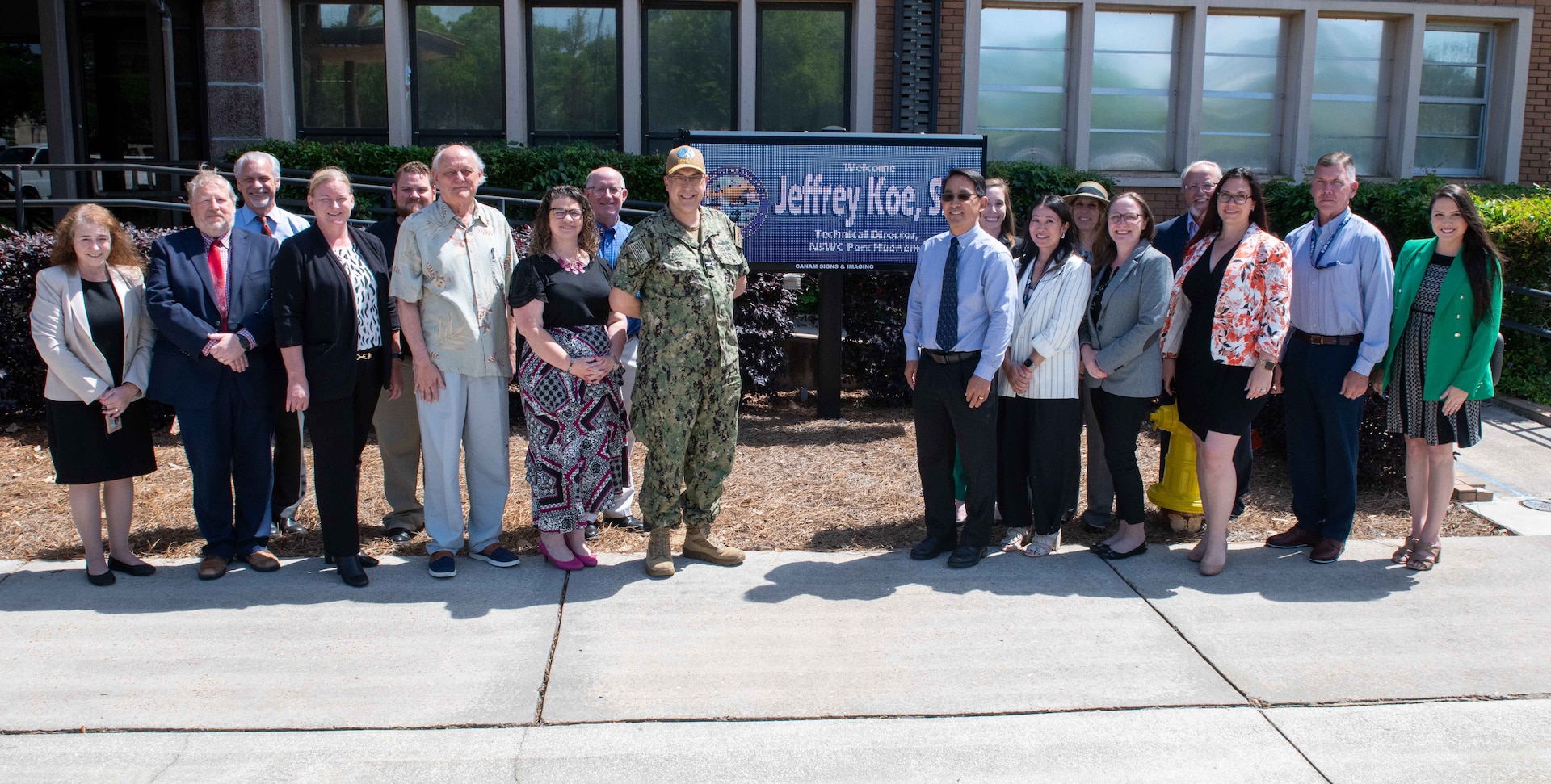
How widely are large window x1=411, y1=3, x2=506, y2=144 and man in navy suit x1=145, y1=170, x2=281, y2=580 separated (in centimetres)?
758

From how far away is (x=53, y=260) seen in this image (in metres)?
4.58

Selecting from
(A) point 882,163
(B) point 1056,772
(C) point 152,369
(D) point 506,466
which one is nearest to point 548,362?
(D) point 506,466

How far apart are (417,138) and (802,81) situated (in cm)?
418

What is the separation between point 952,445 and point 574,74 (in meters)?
8.50

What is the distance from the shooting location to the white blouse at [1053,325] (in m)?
4.87

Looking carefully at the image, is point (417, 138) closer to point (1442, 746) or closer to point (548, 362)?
point (548, 362)

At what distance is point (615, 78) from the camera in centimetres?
1216

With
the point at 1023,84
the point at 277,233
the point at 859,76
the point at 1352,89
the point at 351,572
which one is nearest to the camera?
the point at 351,572

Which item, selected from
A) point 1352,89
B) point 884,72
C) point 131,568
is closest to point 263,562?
point 131,568

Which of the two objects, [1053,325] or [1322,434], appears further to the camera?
[1322,434]

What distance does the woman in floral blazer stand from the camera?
465 centimetres

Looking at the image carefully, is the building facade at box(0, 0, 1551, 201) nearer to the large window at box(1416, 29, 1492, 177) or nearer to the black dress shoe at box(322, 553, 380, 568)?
the large window at box(1416, 29, 1492, 177)

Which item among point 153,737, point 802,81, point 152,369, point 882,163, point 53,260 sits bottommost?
point 153,737

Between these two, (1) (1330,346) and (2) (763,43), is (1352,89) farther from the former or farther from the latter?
(1) (1330,346)
